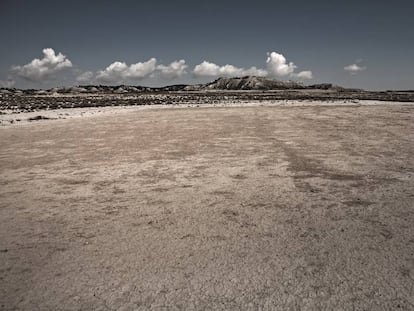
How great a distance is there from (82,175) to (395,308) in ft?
25.1

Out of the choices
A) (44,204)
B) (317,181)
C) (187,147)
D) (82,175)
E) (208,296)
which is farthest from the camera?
(187,147)

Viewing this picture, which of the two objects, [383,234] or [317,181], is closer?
[383,234]

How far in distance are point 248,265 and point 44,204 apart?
449 centimetres

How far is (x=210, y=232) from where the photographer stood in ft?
18.2

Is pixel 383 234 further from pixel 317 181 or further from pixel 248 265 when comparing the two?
pixel 317 181

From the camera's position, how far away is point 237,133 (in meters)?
16.4

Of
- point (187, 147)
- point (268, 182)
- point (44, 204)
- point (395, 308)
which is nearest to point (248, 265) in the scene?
point (395, 308)

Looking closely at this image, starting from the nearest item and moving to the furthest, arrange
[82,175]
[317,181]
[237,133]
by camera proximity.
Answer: [317,181] → [82,175] → [237,133]

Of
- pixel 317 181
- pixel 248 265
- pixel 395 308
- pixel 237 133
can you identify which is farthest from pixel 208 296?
pixel 237 133

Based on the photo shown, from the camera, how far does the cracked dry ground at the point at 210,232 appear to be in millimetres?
4016

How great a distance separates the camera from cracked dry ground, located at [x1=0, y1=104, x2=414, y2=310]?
4016 millimetres

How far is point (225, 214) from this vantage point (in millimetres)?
6273

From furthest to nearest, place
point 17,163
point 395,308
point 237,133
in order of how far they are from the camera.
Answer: point 237,133 → point 17,163 → point 395,308

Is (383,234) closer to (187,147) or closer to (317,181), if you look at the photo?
(317,181)
